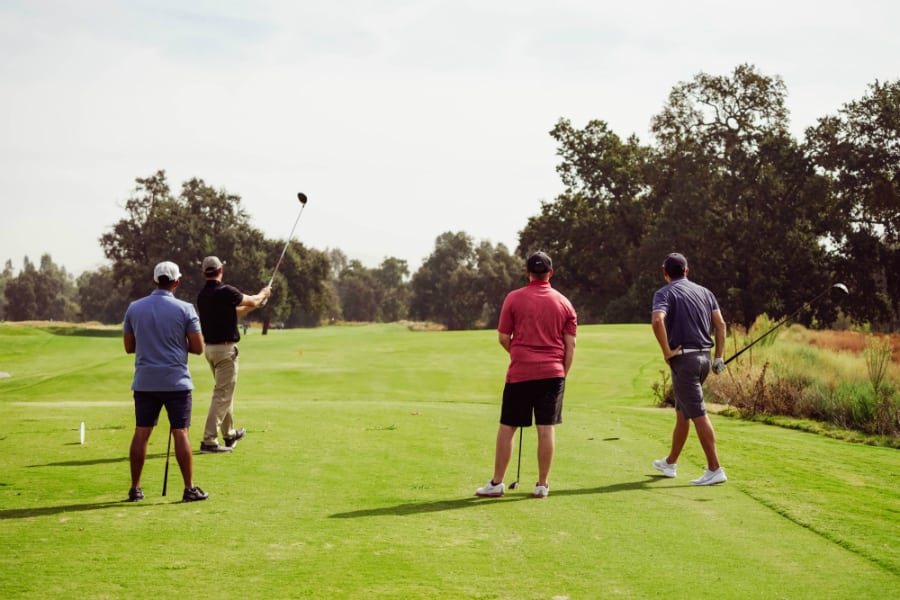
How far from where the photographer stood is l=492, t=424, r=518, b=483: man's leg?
8.28m

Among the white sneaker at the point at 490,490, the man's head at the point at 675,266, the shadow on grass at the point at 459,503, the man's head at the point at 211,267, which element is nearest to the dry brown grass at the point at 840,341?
the man's head at the point at 675,266

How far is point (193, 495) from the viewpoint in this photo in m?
7.99

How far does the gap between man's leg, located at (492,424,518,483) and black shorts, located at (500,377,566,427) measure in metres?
0.07

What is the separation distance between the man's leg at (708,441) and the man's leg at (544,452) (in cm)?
168

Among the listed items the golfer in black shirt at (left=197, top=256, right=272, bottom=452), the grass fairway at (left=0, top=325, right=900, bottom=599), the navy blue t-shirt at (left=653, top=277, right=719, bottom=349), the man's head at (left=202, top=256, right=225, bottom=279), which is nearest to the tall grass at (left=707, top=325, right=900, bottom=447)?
the grass fairway at (left=0, top=325, right=900, bottom=599)

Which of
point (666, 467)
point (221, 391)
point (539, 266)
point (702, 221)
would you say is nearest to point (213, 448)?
point (221, 391)

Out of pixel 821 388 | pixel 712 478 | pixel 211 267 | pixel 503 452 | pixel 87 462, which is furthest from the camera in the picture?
pixel 821 388

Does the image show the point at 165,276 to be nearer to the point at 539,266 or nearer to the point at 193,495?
the point at 193,495

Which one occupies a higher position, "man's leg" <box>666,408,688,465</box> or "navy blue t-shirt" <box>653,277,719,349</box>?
"navy blue t-shirt" <box>653,277,719,349</box>

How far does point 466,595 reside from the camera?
531 cm

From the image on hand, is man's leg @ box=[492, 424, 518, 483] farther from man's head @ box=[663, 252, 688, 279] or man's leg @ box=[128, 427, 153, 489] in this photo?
man's leg @ box=[128, 427, 153, 489]

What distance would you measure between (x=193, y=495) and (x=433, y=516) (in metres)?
2.17

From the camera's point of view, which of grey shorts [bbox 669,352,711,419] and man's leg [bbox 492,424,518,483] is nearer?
man's leg [bbox 492,424,518,483]

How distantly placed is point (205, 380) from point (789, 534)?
2013 centimetres
